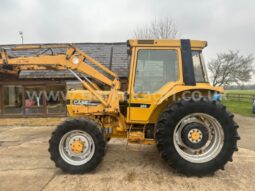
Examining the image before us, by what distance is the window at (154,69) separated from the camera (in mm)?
3875

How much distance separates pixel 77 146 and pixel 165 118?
1726mm

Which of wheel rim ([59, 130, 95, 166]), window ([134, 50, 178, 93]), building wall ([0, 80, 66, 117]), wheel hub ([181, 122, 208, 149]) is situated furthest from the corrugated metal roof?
wheel hub ([181, 122, 208, 149])

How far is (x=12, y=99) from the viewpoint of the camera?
11.2 meters

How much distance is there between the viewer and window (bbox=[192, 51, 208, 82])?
3889mm

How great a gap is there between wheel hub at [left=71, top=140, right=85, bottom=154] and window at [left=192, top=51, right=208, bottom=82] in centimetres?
256

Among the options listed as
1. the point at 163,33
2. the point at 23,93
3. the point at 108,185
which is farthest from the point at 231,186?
the point at 163,33

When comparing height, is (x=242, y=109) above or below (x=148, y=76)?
below

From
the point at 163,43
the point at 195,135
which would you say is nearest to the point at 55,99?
the point at 163,43

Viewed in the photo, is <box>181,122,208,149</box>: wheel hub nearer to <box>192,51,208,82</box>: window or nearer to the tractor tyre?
<box>192,51,208,82</box>: window

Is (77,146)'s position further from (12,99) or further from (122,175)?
(12,99)

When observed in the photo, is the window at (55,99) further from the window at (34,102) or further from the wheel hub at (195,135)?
the wheel hub at (195,135)

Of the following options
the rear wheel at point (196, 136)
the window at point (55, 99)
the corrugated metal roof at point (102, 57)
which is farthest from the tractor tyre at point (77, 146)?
the window at point (55, 99)

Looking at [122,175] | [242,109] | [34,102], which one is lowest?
[122,175]

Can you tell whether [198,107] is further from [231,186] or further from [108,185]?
[108,185]
